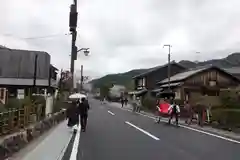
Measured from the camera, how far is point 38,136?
17156mm

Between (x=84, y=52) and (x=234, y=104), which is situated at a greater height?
(x=84, y=52)

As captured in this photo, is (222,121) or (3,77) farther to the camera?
(3,77)

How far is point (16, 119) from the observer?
48.8 feet

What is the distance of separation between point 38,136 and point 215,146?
24.8 feet

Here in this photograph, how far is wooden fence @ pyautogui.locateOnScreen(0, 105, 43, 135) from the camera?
1306cm

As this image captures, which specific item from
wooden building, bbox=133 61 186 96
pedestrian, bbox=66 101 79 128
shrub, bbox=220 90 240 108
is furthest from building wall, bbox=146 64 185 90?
pedestrian, bbox=66 101 79 128

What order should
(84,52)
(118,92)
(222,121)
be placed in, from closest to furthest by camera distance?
Result: 1. (222,121)
2. (84,52)
3. (118,92)

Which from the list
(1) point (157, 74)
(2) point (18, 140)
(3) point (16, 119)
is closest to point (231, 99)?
(3) point (16, 119)

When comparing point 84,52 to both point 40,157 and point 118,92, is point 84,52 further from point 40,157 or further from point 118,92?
point 118,92

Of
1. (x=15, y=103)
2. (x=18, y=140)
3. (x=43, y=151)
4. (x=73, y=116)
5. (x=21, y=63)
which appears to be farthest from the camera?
(x=21, y=63)

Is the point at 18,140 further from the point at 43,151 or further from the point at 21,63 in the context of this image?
the point at 21,63

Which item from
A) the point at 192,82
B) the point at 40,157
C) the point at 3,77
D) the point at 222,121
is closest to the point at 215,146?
the point at 40,157

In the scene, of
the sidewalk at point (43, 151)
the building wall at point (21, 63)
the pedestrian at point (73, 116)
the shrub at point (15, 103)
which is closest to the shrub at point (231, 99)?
the pedestrian at point (73, 116)

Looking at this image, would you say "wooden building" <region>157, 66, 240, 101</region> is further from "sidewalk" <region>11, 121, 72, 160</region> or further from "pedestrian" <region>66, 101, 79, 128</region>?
"sidewalk" <region>11, 121, 72, 160</region>
